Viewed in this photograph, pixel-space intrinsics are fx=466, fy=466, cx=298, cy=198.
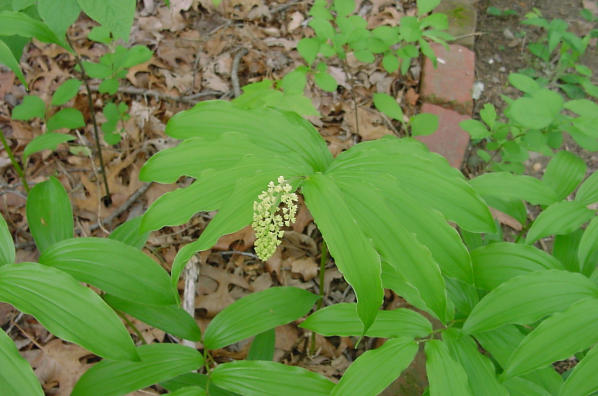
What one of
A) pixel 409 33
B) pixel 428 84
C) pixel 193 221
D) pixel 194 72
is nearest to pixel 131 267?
pixel 193 221

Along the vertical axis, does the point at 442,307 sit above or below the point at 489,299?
above

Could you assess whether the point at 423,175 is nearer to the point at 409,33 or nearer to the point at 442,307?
the point at 442,307

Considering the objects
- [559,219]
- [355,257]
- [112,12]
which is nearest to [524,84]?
[559,219]

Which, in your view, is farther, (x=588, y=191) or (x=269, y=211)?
(x=588, y=191)

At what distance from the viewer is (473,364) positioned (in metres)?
1.33

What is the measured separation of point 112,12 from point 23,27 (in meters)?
0.48

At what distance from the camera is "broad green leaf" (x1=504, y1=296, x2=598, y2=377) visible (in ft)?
3.72

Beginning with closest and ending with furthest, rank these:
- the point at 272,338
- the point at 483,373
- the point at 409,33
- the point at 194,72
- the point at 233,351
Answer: the point at 483,373
the point at 272,338
the point at 233,351
the point at 409,33
the point at 194,72

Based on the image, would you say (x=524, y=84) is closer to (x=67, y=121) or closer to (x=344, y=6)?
(x=344, y=6)

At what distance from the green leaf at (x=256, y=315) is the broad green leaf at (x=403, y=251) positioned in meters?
0.68

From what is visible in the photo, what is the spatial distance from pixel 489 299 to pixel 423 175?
43 centimetres

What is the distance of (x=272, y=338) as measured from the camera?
181 centimetres

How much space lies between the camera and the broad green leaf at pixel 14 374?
1023 mm

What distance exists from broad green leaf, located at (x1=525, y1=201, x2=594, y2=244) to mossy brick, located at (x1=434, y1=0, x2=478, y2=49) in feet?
9.09
